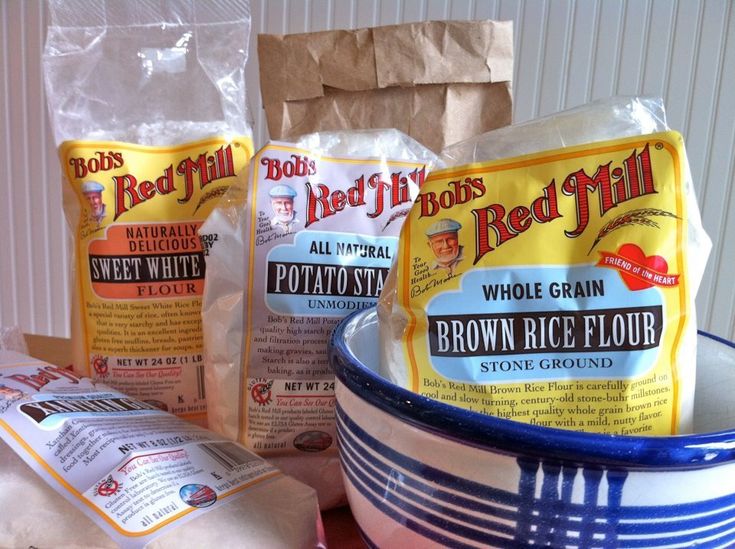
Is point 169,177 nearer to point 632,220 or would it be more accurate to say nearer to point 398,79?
point 398,79

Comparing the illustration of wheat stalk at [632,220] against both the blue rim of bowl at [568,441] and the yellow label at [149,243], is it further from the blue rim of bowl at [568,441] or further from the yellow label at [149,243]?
the yellow label at [149,243]

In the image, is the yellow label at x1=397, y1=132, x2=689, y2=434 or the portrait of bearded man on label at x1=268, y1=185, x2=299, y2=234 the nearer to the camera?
the yellow label at x1=397, y1=132, x2=689, y2=434

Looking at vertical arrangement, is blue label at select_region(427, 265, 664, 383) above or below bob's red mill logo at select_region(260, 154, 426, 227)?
below

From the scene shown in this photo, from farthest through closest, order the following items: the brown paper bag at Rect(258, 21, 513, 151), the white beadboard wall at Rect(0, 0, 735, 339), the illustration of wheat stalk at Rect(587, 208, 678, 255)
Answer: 1. the white beadboard wall at Rect(0, 0, 735, 339)
2. the brown paper bag at Rect(258, 21, 513, 151)
3. the illustration of wheat stalk at Rect(587, 208, 678, 255)

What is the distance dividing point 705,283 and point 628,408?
96cm

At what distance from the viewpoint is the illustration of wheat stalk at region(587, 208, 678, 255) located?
0.31 m

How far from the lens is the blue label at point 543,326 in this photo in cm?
30

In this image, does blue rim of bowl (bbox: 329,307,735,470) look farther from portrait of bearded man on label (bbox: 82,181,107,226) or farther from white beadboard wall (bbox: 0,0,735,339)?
white beadboard wall (bbox: 0,0,735,339)

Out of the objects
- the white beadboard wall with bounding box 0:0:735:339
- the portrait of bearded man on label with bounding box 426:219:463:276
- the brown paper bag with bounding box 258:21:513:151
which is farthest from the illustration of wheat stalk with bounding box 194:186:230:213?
→ the white beadboard wall with bounding box 0:0:735:339

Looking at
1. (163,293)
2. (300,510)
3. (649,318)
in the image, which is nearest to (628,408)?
(649,318)

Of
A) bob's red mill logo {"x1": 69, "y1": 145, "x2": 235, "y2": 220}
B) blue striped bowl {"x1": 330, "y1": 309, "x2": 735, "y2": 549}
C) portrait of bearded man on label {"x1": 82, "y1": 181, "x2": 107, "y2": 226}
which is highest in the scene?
bob's red mill logo {"x1": 69, "y1": 145, "x2": 235, "y2": 220}

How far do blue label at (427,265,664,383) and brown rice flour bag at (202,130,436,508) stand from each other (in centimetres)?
12

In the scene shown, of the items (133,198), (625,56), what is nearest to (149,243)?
(133,198)

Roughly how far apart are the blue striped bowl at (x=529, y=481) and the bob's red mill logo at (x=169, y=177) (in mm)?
260
